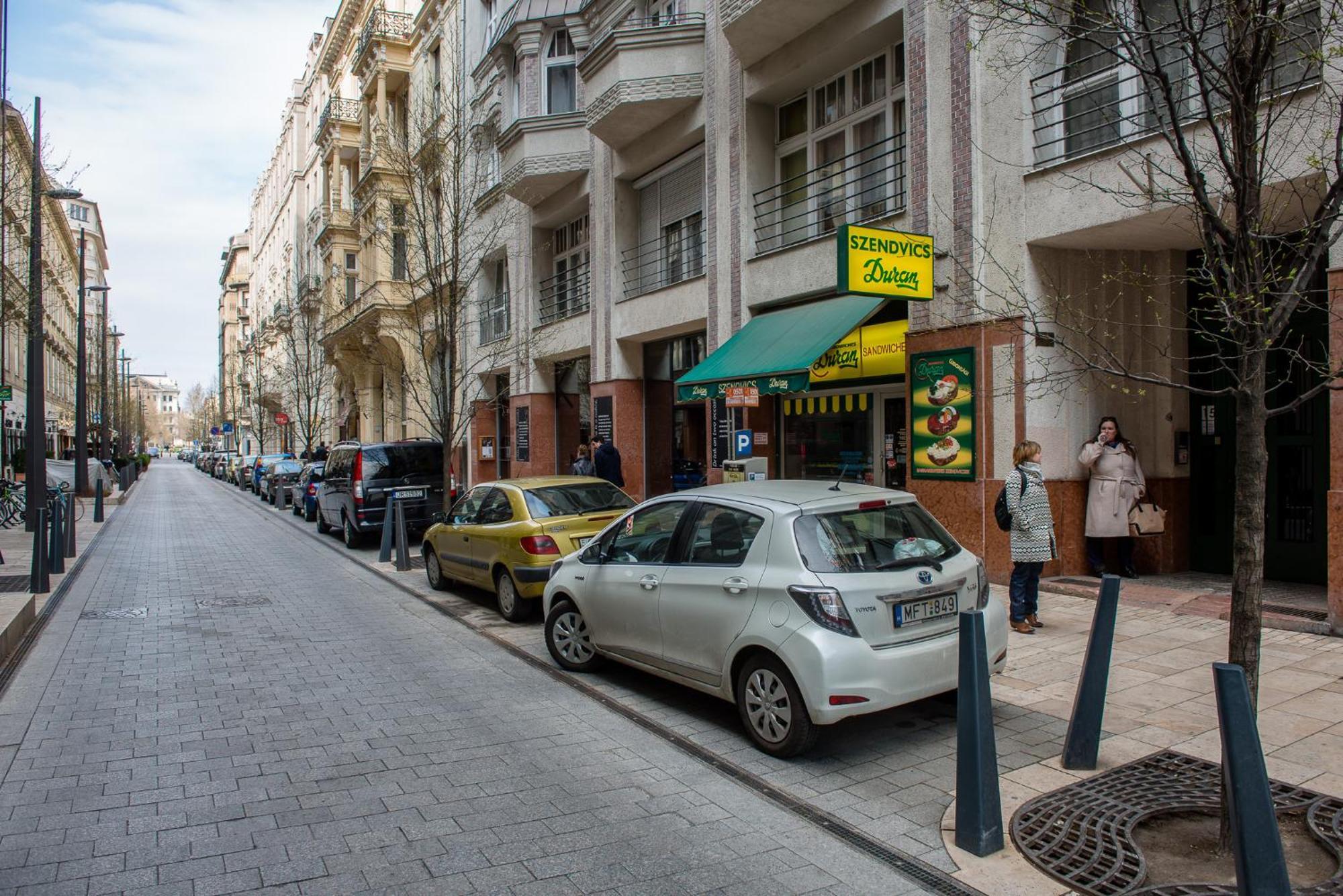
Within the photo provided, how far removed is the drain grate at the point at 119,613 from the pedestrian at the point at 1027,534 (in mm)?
9013

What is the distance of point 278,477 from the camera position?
91.0 ft

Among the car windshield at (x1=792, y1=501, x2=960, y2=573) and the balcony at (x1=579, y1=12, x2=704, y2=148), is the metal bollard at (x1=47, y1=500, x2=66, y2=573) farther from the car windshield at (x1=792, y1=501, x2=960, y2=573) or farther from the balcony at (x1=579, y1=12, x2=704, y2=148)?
the car windshield at (x1=792, y1=501, x2=960, y2=573)

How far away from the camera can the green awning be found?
11.0m

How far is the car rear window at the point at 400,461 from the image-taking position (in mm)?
16172

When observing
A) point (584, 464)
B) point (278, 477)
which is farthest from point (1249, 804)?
point (278, 477)

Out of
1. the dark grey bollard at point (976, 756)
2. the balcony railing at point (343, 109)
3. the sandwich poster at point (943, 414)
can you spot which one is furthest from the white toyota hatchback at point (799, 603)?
the balcony railing at point (343, 109)

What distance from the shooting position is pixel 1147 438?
10.2m

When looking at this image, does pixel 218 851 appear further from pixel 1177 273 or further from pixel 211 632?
pixel 1177 273

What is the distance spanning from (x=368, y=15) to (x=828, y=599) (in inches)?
1319

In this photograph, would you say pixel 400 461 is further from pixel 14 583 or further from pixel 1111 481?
pixel 1111 481

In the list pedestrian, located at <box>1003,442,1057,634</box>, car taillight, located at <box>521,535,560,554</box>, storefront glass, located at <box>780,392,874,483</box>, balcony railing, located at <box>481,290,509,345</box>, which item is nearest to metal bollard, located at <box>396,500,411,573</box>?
car taillight, located at <box>521,535,560,554</box>

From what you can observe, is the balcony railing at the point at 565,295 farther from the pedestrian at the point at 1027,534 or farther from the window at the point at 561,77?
the pedestrian at the point at 1027,534

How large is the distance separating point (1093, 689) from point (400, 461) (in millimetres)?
13640

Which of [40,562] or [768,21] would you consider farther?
[768,21]
